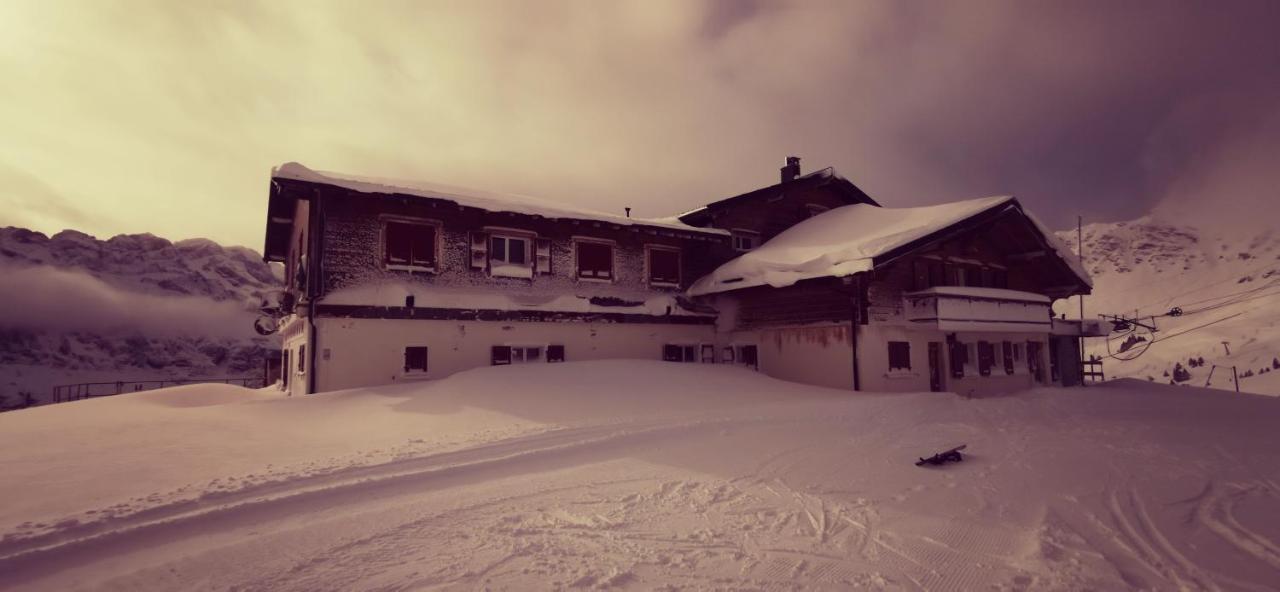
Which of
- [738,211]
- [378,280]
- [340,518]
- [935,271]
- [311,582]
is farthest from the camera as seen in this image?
[738,211]

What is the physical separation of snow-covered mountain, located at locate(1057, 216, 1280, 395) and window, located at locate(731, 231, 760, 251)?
2501 cm

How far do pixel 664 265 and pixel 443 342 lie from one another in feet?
29.0

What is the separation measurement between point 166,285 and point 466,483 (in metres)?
126

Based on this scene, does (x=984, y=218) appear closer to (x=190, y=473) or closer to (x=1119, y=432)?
(x=1119, y=432)

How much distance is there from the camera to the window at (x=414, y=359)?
15776 millimetres

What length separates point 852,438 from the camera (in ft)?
34.9

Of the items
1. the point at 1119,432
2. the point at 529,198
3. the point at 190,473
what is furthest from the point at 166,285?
the point at 1119,432

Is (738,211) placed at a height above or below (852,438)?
above

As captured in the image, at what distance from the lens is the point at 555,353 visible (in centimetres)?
1822

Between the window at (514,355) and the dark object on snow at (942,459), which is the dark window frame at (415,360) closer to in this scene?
the window at (514,355)

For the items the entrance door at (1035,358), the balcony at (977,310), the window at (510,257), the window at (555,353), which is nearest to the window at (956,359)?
the balcony at (977,310)

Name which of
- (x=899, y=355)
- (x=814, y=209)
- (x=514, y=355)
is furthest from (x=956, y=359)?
(x=514, y=355)

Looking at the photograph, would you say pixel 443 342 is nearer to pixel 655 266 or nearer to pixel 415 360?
pixel 415 360

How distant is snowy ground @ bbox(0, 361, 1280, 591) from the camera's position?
15.0 ft
